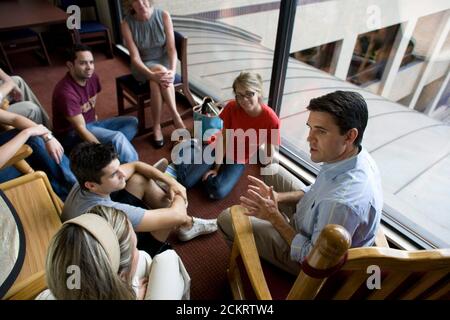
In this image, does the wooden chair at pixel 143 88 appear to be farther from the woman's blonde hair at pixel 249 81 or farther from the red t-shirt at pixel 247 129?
the woman's blonde hair at pixel 249 81

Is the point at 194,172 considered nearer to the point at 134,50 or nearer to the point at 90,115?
the point at 90,115

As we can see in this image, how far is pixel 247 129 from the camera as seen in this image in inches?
79.0

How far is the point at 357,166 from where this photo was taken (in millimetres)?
1093

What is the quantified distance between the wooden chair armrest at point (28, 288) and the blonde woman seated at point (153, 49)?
65.2 inches

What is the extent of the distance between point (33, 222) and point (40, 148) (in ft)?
2.43

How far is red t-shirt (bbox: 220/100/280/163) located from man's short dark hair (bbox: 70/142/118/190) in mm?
902

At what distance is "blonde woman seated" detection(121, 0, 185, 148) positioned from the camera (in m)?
2.41

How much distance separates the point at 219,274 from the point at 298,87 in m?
2.09

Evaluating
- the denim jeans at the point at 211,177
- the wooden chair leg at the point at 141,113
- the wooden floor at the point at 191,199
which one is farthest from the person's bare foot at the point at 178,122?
the denim jeans at the point at 211,177

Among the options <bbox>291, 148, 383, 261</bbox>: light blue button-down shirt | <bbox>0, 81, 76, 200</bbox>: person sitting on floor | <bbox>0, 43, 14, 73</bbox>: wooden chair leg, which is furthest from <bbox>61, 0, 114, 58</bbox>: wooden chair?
<bbox>291, 148, 383, 261</bbox>: light blue button-down shirt

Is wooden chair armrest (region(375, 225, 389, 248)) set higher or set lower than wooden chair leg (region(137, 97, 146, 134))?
higher

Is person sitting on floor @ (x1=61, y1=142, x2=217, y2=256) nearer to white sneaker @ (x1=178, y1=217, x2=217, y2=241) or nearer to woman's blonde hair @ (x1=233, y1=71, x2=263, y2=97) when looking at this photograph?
white sneaker @ (x1=178, y1=217, x2=217, y2=241)
